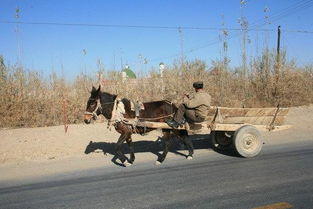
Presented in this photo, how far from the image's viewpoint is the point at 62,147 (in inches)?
452

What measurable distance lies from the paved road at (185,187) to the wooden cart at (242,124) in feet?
1.29

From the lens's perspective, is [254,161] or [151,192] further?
[254,161]

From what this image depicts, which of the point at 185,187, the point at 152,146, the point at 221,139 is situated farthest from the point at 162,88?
the point at 185,187

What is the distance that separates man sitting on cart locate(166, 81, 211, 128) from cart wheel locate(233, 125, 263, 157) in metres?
1.02

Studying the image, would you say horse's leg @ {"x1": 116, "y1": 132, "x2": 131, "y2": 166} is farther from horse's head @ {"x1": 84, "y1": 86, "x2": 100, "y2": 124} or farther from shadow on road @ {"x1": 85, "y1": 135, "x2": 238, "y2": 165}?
shadow on road @ {"x1": 85, "y1": 135, "x2": 238, "y2": 165}

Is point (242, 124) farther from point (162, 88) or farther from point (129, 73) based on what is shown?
point (129, 73)

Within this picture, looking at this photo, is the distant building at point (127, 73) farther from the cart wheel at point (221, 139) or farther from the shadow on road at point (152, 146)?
the cart wheel at point (221, 139)

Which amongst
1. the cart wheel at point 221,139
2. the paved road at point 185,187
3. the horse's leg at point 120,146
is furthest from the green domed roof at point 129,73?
the paved road at point 185,187

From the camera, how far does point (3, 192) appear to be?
6.89m

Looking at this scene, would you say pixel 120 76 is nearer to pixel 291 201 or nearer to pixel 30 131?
pixel 30 131

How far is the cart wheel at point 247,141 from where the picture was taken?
28.7 feet

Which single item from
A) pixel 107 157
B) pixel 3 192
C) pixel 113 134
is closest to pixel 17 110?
pixel 113 134

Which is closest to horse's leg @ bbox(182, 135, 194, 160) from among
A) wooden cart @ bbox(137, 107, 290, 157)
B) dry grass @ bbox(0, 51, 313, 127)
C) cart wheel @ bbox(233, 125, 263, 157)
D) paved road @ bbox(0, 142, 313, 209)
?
paved road @ bbox(0, 142, 313, 209)

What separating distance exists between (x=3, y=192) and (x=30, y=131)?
732 centimetres
